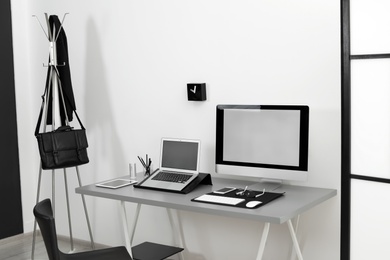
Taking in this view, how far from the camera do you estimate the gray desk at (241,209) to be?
8.33 ft

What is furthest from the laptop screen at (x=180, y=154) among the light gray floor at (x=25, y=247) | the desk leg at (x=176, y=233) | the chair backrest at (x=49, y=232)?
the light gray floor at (x=25, y=247)

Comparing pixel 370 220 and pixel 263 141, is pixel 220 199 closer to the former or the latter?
pixel 263 141

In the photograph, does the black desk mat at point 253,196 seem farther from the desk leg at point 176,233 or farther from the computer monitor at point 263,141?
the desk leg at point 176,233

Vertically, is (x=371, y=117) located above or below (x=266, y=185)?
above

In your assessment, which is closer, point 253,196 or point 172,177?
point 253,196

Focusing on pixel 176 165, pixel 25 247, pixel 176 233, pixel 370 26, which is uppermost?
pixel 370 26

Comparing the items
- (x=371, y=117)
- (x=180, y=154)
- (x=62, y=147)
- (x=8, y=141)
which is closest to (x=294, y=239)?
(x=371, y=117)

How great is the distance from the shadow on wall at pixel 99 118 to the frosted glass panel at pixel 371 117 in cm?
190

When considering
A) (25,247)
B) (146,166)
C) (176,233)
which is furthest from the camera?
(25,247)

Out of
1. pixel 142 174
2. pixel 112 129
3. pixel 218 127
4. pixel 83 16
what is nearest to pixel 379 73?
pixel 218 127

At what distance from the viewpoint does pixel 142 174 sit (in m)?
3.64

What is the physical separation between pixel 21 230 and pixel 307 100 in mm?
2693

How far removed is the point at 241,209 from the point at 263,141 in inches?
20.7

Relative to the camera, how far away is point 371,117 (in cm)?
260
